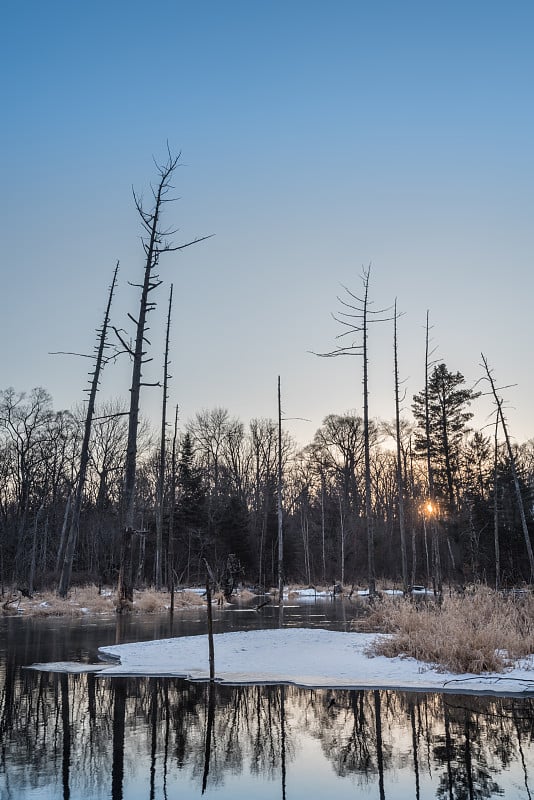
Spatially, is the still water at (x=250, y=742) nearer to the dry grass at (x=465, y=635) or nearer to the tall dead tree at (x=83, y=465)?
the dry grass at (x=465, y=635)

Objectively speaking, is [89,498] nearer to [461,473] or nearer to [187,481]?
[187,481]

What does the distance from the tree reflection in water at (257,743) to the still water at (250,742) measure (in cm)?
2

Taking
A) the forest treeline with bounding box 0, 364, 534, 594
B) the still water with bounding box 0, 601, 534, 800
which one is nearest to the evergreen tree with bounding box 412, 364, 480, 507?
the forest treeline with bounding box 0, 364, 534, 594

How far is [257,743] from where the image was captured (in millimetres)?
5934

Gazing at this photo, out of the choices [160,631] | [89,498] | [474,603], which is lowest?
[160,631]

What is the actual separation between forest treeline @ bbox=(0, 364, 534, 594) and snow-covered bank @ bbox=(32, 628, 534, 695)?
79.4 ft

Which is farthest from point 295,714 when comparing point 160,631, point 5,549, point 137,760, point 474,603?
point 5,549

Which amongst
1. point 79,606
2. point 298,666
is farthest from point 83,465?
point 298,666

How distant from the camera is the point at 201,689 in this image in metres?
8.44

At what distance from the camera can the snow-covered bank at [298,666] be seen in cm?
851

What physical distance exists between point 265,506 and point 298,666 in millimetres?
45765

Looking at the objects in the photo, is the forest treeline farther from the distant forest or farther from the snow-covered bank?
the snow-covered bank

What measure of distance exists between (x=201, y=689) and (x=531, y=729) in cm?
421

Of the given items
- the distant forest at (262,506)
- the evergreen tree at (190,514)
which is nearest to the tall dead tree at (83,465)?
the distant forest at (262,506)
